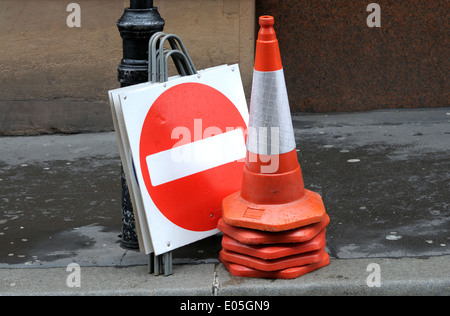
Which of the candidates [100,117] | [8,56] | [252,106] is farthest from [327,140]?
[8,56]

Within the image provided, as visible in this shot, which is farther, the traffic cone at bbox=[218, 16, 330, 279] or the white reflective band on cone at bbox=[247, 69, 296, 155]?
the white reflective band on cone at bbox=[247, 69, 296, 155]

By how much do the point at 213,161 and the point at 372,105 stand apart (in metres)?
3.89

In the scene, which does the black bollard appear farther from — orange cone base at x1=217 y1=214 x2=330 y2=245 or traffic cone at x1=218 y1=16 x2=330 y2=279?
orange cone base at x1=217 y1=214 x2=330 y2=245

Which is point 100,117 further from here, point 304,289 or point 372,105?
point 304,289

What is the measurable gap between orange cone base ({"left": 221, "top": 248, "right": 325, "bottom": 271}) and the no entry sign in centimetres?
33

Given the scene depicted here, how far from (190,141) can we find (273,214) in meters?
0.69

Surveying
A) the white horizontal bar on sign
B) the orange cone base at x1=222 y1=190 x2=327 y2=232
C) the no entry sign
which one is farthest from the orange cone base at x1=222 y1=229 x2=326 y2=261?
the white horizontal bar on sign

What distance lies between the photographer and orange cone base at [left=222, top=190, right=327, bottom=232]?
13.1 ft

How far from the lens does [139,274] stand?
425 centimetres

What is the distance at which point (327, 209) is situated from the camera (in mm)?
5195

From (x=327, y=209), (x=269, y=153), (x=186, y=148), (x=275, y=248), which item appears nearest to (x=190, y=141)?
(x=186, y=148)

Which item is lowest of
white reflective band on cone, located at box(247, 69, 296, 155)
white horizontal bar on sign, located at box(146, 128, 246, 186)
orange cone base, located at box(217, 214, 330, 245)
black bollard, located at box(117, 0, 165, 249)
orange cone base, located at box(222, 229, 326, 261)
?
orange cone base, located at box(222, 229, 326, 261)

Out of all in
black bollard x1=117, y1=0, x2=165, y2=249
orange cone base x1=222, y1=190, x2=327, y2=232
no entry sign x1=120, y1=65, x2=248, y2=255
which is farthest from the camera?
black bollard x1=117, y1=0, x2=165, y2=249

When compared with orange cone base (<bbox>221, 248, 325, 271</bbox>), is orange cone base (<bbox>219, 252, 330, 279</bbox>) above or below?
below
